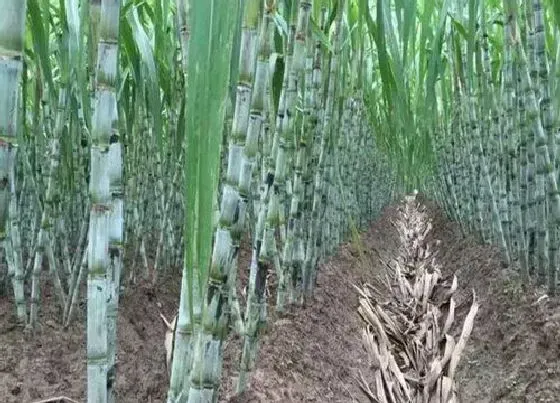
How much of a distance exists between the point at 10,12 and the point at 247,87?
1.32 feet

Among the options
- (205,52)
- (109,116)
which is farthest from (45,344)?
(205,52)

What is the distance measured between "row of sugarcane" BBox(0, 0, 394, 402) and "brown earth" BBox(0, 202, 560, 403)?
0.10 m

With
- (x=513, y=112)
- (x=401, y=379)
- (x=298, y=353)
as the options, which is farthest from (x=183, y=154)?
(x=513, y=112)

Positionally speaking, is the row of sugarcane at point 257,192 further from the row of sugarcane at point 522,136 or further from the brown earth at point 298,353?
the row of sugarcane at point 522,136

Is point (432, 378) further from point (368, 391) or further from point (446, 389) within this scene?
point (368, 391)

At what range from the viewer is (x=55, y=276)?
2043 mm

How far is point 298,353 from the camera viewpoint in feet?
6.44

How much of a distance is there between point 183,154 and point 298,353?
25.2 inches

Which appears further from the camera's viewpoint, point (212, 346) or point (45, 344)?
point (45, 344)

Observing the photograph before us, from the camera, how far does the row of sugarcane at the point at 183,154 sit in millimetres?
398

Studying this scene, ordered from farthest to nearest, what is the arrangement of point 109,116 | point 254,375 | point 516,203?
point 516,203, point 254,375, point 109,116

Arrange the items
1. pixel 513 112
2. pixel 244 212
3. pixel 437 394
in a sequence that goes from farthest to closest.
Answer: pixel 513 112 < pixel 437 394 < pixel 244 212

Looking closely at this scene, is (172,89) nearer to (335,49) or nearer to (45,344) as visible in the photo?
(335,49)

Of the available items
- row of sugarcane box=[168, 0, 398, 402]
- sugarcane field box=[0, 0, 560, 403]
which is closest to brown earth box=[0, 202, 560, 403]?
sugarcane field box=[0, 0, 560, 403]
